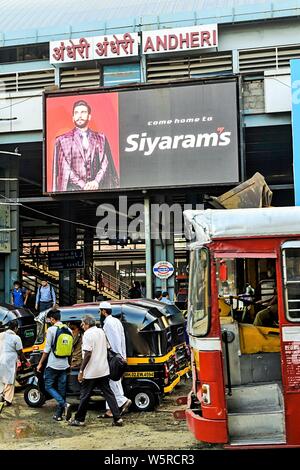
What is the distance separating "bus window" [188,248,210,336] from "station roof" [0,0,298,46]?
15.6 m

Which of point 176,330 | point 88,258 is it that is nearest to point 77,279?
point 88,258

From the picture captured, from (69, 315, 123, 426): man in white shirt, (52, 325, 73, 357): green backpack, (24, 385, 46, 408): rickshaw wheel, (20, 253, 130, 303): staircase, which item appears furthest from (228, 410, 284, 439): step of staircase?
(20, 253, 130, 303): staircase

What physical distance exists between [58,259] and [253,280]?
16.3 metres

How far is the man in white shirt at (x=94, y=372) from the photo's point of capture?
27.8ft

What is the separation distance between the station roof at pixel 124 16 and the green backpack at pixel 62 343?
14.3 m

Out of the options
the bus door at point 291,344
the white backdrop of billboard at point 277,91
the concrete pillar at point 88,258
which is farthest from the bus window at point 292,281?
the concrete pillar at point 88,258

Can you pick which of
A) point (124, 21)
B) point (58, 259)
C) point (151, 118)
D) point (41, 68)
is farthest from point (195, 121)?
point (58, 259)

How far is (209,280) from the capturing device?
20.3 feet

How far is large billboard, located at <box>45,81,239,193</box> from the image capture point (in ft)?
57.2

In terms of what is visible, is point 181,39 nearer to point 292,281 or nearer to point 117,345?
point 117,345

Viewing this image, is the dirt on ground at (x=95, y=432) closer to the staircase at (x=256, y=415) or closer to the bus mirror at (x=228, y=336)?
the staircase at (x=256, y=415)

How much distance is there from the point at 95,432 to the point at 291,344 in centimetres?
374
